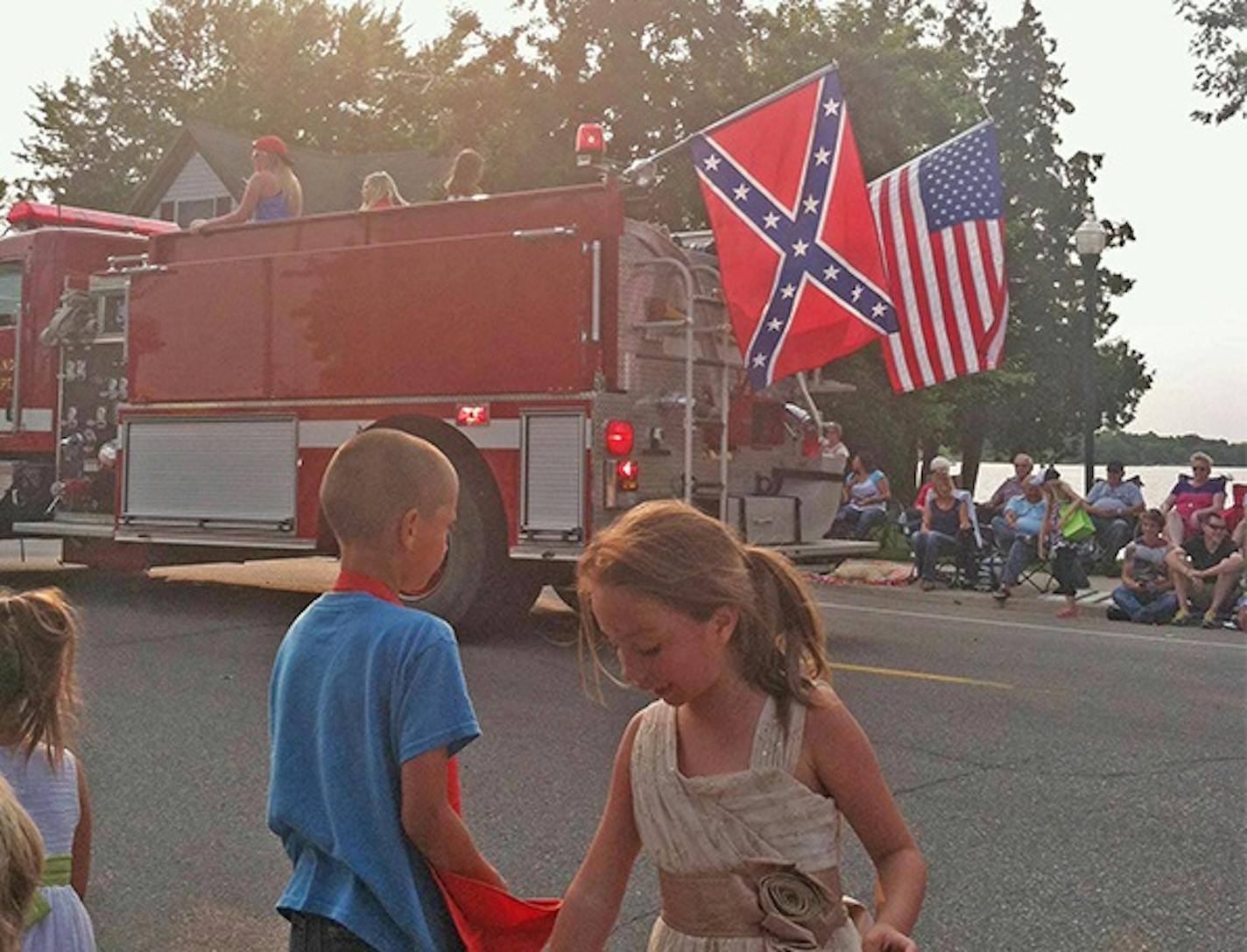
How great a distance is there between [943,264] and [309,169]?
33465mm

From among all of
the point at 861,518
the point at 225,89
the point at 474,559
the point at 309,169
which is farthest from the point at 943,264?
the point at 225,89

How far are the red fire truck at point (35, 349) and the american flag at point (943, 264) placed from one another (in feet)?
19.4

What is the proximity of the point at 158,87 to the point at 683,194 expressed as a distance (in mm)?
40567

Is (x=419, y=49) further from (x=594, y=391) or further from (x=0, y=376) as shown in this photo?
(x=594, y=391)

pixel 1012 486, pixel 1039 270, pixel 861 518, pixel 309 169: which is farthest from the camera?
pixel 1039 270

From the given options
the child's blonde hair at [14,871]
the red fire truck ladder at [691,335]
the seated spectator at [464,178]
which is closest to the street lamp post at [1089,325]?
the red fire truck ladder at [691,335]

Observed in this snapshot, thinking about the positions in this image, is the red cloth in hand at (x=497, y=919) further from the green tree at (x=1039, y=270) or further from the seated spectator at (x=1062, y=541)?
the green tree at (x=1039, y=270)

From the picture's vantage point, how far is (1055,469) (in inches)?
625

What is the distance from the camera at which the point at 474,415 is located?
983 cm

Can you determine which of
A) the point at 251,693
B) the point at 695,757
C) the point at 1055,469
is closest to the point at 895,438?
the point at 1055,469

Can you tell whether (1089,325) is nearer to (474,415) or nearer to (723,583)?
(474,415)

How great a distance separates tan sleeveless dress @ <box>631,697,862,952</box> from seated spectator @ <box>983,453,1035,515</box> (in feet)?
45.7

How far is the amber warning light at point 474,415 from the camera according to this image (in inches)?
385

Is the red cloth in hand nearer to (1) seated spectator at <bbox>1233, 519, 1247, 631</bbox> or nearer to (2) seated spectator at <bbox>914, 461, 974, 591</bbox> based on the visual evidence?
(1) seated spectator at <bbox>1233, 519, 1247, 631</bbox>
